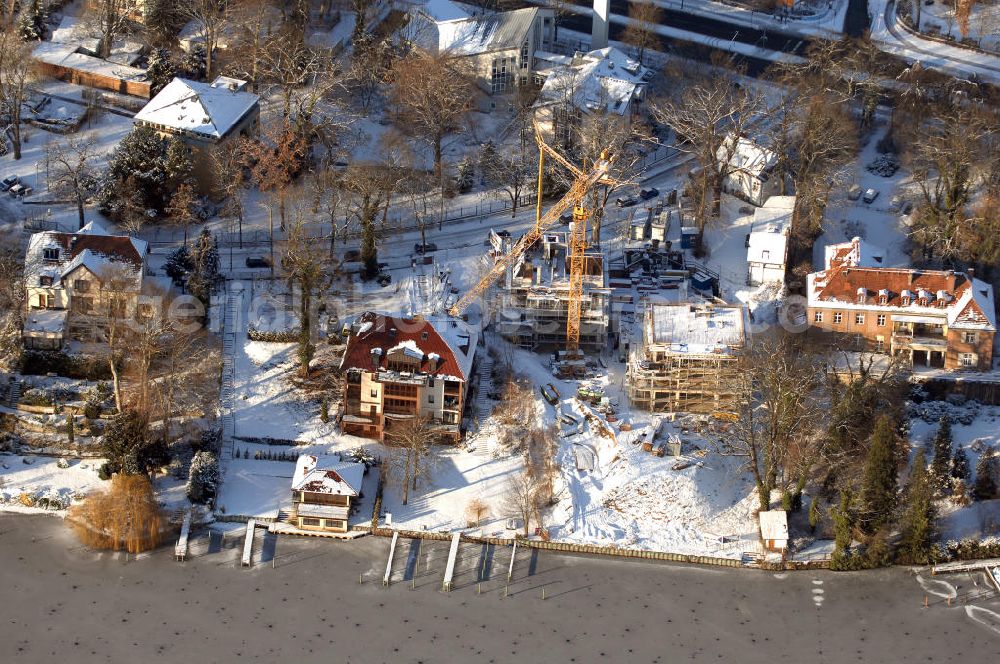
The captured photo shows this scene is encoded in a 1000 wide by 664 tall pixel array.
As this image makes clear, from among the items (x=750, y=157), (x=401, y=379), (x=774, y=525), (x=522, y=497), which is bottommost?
(x=774, y=525)

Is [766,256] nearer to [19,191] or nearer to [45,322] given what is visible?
[45,322]

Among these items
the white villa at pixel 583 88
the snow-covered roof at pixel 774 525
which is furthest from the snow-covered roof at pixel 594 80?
the snow-covered roof at pixel 774 525

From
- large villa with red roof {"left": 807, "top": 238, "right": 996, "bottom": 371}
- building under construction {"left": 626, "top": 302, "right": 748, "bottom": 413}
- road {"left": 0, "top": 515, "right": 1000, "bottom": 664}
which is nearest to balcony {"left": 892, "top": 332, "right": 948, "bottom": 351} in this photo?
large villa with red roof {"left": 807, "top": 238, "right": 996, "bottom": 371}

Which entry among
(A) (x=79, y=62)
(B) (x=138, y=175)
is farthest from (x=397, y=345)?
(A) (x=79, y=62)

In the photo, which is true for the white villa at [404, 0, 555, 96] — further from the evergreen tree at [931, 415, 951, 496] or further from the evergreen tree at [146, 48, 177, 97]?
the evergreen tree at [931, 415, 951, 496]

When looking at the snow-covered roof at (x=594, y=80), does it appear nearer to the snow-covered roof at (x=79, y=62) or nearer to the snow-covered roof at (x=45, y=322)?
the snow-covered roof at (x=79, y=62)
